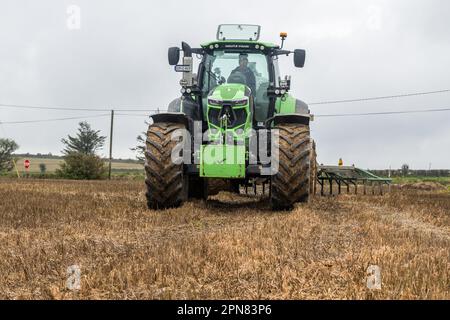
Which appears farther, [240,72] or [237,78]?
[240,72]

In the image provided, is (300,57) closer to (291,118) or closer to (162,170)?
(291,118)

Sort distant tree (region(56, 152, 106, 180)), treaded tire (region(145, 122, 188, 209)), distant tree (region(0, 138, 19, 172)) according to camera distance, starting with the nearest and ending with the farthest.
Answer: treaded tire (region(145, 122, 188, 209)) < distant tree (region(56, 152, 106, 180)) < distant tree (region(0, 138, 19, 172))

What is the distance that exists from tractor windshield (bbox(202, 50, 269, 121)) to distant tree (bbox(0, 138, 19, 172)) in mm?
52294

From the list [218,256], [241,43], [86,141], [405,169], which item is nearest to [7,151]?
[86,141]

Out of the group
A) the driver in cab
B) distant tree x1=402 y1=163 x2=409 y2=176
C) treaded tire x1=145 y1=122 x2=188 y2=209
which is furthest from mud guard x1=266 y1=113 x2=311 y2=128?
distant tree x1=402 y1=163 x2=409 y2=176

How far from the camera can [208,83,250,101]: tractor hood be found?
851 centimetres

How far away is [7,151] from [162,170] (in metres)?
56.2

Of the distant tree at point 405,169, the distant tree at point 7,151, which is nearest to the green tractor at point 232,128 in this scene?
the distant tree at point 405,169

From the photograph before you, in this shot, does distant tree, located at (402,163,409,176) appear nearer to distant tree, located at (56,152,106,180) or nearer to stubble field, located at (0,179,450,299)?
distant tree, located at (56,152,106,180)

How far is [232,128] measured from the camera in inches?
332

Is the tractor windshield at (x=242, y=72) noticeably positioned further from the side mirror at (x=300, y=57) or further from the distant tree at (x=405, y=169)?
the distant tree at (x=405, y=169)

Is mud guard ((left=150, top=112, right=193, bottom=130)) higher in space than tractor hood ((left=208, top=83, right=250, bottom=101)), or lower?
lower

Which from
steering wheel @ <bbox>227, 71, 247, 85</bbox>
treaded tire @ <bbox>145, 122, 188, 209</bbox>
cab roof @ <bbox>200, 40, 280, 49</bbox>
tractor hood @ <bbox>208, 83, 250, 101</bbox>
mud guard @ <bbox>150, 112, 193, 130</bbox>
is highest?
cab roof @ <bbox>200, 40, 280, 49</bbox>
